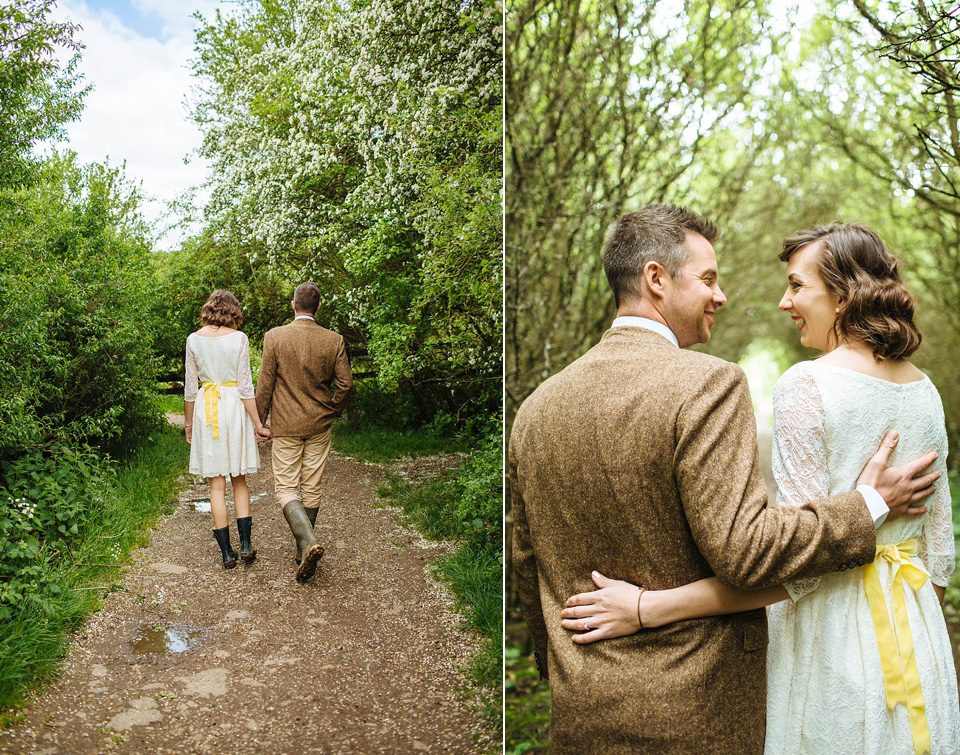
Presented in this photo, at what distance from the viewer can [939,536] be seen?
1.48 metres

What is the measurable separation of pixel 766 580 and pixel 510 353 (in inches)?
103

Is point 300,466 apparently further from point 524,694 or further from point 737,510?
point 524,694

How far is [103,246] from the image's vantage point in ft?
6.09

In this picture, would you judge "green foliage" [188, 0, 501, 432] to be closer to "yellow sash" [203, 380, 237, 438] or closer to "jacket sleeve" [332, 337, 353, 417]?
"jacket sleeve" [332, 337, 353, 417]

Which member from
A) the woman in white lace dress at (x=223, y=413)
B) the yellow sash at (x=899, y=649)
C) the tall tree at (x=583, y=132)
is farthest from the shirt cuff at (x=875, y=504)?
the tall tree at (x=583, y=132)

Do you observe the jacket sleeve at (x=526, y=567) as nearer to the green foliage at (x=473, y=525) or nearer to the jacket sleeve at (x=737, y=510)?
the jacket sleeve at (x=737, y=510)

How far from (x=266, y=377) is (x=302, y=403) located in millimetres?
151

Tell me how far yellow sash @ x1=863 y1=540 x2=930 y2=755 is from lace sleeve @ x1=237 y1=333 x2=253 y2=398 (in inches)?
63.4

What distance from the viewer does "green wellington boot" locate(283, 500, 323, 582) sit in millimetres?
2045

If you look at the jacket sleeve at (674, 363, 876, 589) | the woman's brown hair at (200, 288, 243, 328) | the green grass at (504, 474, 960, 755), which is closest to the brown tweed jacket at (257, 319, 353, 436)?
the woman's brown hair at (200, 288, 243, 328)

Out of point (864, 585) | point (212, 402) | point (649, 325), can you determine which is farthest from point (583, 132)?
point (864, 585)

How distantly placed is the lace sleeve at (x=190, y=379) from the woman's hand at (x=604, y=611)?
3.97 feet

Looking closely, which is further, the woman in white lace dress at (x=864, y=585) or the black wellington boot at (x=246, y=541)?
the black wellington boot at (x=246, y=541)

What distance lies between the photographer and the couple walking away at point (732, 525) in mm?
1213
